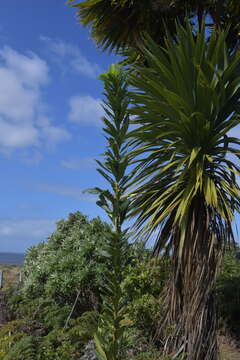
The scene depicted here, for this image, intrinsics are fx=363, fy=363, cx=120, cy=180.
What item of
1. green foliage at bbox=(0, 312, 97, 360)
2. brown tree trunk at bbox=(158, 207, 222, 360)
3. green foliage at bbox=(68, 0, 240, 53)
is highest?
green foliage at bbox=(68, 0, 240, 53)

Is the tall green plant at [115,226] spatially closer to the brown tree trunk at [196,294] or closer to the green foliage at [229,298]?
the brown tree trunk at [196,294]

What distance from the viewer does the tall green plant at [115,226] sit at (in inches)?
55.6

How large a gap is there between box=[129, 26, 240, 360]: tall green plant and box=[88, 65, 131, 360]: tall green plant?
8.47 ft

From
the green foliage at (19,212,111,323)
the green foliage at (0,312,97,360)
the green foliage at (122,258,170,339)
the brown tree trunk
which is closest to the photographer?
the brown tree trunk

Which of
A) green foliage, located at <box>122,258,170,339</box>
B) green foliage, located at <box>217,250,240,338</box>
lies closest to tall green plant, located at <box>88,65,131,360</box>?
green foliage, located at <box>122,258,170,339</box>

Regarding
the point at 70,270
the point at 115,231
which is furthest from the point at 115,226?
the point at 70,270

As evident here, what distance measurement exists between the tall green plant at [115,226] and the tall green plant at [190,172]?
8.47ft

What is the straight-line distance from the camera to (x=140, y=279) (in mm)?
6125

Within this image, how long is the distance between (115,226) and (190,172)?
309cm

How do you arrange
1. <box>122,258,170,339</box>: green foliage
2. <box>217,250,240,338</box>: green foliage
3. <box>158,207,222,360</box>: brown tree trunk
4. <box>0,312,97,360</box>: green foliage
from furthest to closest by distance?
<box>217,250,240,338</box>: green foliage < <box>122,258,170,339</box>: green foliage < <box>0,312,97,360</box>: green foliage < <box>158,207,222,360</box>: brown tree trunk

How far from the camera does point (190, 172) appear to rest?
14.4 ft

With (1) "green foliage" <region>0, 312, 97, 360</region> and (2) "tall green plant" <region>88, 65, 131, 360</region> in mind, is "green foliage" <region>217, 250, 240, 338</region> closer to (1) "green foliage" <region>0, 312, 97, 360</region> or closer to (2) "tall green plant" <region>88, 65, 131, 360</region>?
(1) "green foliage" <region>0, 312, 97, 360</region>

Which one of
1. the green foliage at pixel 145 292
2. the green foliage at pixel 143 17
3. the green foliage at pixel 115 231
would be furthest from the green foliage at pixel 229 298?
the green foliage at pixel 115 231

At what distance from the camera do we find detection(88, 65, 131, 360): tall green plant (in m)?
1.41
